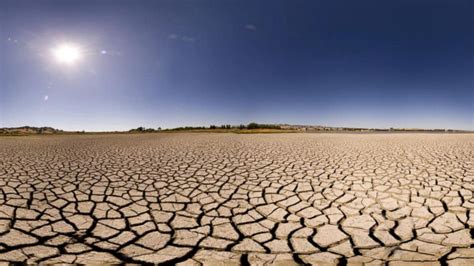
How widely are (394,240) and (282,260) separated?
39.1 inches

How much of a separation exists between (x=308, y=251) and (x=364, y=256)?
387mm

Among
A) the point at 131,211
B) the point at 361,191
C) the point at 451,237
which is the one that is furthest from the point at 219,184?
the point at 451,237

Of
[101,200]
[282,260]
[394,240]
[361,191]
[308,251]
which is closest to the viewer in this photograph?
[282,260]

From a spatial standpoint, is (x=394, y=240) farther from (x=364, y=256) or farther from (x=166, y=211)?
(x=166, y=211)

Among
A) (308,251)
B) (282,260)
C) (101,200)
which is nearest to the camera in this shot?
(282,260)

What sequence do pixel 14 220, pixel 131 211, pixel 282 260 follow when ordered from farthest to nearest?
1. pixel 131 211
2. pixel 14 220
3. pixel 282 260

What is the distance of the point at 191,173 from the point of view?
4707 millimetres

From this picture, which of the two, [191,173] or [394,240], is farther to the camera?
[191,173]

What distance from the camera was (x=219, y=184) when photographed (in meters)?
3.92

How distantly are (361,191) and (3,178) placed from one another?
5518mm

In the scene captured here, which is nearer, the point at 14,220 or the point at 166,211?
the point at 14,220

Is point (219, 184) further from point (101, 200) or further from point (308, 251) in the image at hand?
point (308, 251)

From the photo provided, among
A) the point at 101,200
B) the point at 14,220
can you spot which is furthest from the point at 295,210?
the point at 14,220

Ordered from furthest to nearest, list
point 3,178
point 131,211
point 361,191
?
point 3,178, point 361,191, point 131,211
